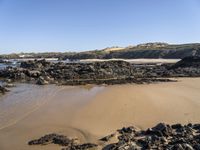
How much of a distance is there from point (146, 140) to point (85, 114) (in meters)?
5.32

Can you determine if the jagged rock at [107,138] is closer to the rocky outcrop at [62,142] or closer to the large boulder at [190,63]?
the rocky outcrop at [62,142]

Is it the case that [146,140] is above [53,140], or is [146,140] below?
above

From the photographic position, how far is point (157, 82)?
27172mm

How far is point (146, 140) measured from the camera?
370 inches

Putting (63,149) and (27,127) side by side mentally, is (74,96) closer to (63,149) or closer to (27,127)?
(27,127)

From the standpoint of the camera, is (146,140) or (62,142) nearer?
(146,140)

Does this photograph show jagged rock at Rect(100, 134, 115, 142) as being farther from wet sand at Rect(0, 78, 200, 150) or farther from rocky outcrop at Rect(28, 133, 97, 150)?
rocky outcrop at Rect(28, 133, 97, 150)

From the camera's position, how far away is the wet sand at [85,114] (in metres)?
11.4

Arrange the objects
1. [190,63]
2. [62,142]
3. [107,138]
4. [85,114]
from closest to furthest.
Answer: [62,142]
[107,138]
[85,114]
[190,63]

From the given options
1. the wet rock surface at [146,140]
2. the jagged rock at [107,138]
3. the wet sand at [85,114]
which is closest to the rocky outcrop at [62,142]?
the wet rock surface at [146,140]

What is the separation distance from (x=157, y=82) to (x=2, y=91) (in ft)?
41.8

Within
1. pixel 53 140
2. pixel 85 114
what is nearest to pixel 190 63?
pixel 85 114

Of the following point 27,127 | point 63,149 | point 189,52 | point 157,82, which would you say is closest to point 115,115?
point 27,127

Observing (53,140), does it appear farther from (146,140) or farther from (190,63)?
(190,63)
